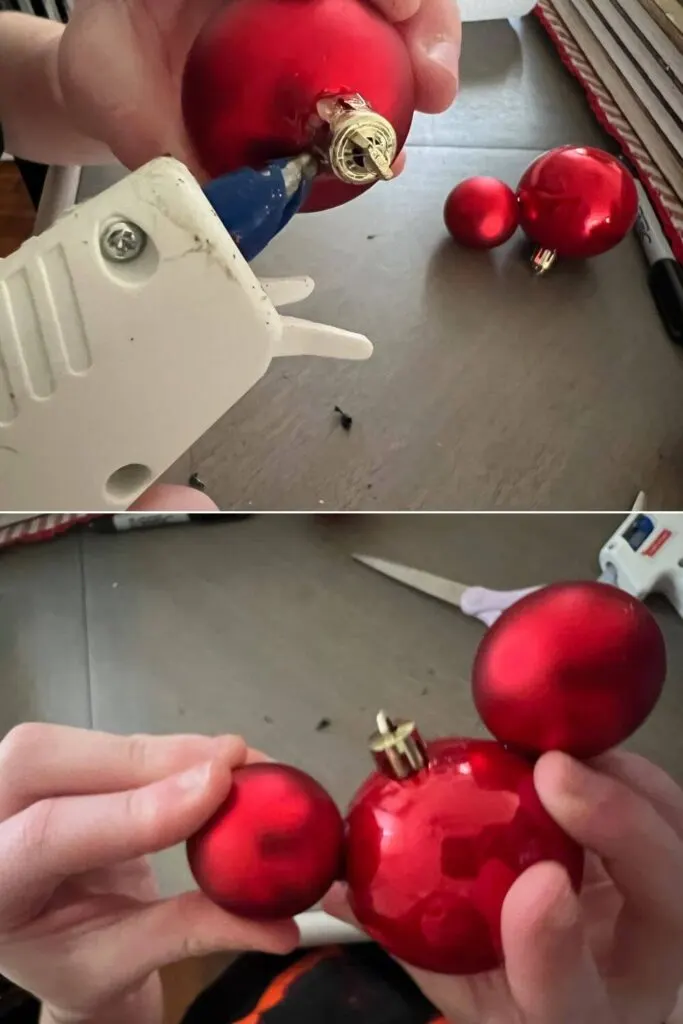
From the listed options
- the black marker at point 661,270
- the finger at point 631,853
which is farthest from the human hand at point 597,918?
the black marker at point 661,270

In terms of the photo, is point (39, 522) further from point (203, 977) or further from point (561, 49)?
point (561, 49)

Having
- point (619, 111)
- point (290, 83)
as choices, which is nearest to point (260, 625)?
point (290, 83)

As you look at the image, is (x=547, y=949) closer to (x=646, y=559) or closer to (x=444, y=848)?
(x=444, y=848)

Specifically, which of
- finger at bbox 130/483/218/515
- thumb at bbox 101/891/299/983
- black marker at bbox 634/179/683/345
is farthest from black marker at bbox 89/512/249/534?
black marker at bbox 634/179/683/345

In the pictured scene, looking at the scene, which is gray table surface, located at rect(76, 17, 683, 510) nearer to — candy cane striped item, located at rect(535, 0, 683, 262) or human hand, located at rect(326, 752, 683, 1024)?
candy cane striped item, located at rect(535, 0, 683, 262)

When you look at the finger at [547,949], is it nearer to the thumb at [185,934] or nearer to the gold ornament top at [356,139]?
the thumb at [185,934]
